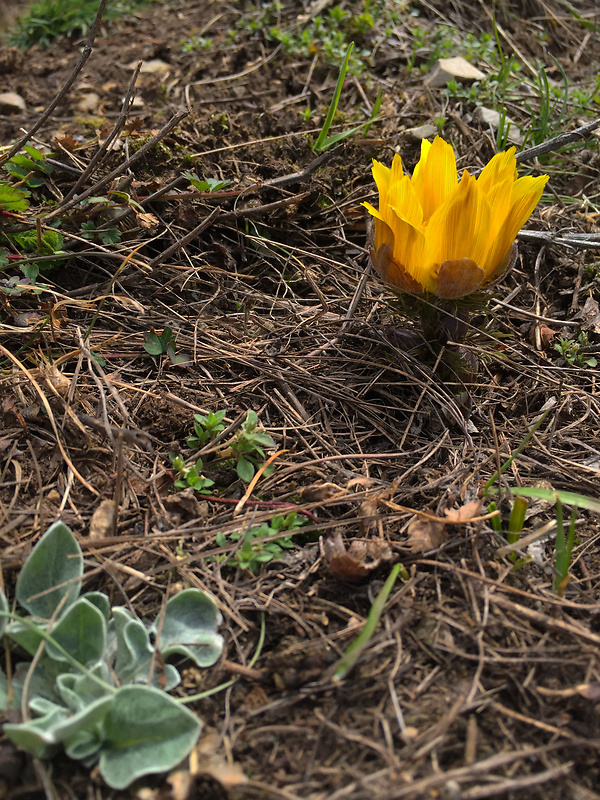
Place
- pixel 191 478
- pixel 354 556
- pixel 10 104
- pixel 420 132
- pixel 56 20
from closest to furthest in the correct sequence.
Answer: pixel 354 556
pixel 191 478
pixel 420 132
pixel 10 104
pixel 56 20

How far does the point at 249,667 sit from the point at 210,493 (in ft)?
1.40

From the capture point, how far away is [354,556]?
1366 mm

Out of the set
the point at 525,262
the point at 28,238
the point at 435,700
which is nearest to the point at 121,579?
the point at 435,700

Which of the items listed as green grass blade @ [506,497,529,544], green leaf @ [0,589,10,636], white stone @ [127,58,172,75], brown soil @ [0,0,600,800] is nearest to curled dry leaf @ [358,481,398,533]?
brown soil @ [0,0,600,800]

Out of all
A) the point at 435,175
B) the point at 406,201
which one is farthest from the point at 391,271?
the point at 435,175

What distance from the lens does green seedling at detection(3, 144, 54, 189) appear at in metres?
2.05

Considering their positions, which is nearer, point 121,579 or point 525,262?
point 121,579

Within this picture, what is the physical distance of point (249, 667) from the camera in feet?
3.96

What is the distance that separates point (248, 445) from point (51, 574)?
52 centimetres

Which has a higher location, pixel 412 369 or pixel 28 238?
pixel 28 238

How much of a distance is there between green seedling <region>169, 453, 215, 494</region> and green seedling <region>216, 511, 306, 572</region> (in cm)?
14

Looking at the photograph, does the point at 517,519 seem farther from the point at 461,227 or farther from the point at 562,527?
the point at 461,227

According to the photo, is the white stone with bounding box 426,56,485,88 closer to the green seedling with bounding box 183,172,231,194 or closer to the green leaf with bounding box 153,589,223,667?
the green seedling with bounding box 183,172,231,194

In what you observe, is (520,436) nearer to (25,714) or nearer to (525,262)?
(525,262)
